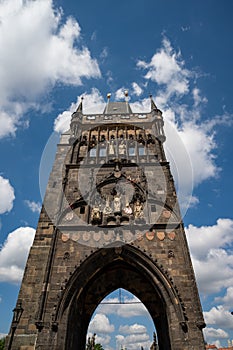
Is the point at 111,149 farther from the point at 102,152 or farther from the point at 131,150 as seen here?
the point at 131,150

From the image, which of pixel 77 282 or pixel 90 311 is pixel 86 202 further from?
pixel 90 311

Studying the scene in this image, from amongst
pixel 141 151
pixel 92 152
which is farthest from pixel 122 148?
pixel 92 152

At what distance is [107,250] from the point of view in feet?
36.8

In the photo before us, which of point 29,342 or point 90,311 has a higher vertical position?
point 90,311

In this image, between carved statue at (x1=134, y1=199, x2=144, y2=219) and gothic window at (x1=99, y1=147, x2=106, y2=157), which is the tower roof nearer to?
gothic window at (x1=99, y1=147, x2=106, y2=157)

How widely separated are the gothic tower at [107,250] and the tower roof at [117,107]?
8.90m

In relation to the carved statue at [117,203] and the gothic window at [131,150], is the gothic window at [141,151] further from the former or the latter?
the carved statue at [117,203]

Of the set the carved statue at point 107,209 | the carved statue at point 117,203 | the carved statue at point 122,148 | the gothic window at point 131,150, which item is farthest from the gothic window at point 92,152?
the carved statue at point 107,209

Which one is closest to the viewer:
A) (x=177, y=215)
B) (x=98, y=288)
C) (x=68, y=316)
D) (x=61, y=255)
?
(x=68, y=316)

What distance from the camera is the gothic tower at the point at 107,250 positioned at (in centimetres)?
988

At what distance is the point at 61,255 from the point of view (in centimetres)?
1145

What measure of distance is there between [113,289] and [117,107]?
18.2m

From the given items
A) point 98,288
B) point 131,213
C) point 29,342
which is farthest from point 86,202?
point 29,342

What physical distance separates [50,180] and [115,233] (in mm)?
6427
